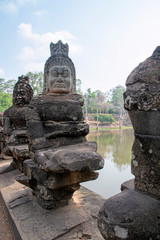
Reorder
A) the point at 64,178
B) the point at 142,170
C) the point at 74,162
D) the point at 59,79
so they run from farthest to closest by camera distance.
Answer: the point at 59,79, the point at 64,178, the point at 74,162, the point at 142,170

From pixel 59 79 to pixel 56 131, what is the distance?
2.45 ft

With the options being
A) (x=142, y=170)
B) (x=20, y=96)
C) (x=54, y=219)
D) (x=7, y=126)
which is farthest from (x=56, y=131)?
(x=7, y=126)

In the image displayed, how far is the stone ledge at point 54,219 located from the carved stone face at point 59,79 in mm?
1565

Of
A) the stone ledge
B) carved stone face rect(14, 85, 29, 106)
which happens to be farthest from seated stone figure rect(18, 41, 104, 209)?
carved stone face rect(14, 85, 29, 106)

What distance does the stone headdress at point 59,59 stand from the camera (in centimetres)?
241

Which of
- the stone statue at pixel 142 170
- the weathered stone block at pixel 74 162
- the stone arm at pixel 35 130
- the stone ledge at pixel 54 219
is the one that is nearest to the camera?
the stone statue at pixel 142 170

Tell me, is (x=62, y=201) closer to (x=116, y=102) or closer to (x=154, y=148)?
(x=154, y=148)

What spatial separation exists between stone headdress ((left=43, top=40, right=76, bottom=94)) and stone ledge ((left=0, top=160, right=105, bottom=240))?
1617 millimetres

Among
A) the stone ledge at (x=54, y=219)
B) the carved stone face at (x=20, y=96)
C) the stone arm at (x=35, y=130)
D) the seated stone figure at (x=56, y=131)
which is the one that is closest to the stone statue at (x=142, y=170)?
the seated stone figure at (x=56, y=131)

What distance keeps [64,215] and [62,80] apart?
5.69 feet

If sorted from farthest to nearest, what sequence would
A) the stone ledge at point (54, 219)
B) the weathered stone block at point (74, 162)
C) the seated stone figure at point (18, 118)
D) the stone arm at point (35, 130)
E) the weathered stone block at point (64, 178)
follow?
1. the seated stone figure at point (18, 118)
2. the stone arm at point (35, 130)
3. the weathered stone block at point (64, 178)
4. the stone ledge at point (54, 219)
5. the weathered stone block at point (74, 162)

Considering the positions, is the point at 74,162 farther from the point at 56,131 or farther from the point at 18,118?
the point at 18,118

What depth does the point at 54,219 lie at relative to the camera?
1868 mm

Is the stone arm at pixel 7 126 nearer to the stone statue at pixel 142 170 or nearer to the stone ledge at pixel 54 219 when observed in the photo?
the stone ledge at pixel 54 219
